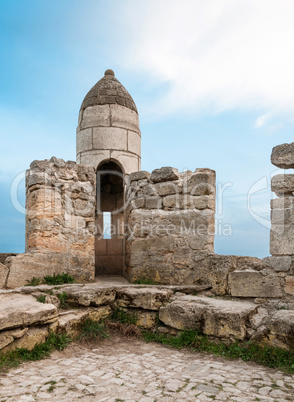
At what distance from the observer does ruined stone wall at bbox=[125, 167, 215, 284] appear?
5.80m

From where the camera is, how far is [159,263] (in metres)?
5.99

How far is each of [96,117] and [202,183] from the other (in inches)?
134

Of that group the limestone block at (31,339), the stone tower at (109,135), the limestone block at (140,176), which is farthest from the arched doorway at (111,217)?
the limestone block at (31,339)

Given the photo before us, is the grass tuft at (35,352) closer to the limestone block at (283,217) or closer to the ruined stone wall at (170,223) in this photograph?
the ruined stone wall at (170,223)

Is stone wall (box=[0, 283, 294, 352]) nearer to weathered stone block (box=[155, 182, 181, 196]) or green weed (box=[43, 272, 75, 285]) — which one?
green weed (box=[43, 272, 75, 285])

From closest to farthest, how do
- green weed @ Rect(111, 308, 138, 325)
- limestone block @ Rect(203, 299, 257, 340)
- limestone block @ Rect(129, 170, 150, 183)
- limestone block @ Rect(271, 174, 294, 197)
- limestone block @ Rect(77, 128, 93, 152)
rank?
1. limestone block @ Rect(203, 299, 257, 340)
2. limestone block @ Rect(271, 174, 294, 197)
3. green weed @ Rect(111, 308, 138, 325)
4. limestone block @ Rect(129, 170, 150, 183)
5. limestone block @ Rect(77, 128, 93, 152)

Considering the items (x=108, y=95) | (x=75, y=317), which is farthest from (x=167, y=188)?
(x=108, y=95)

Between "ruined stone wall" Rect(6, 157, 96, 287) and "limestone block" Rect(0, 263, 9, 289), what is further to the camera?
"ruined stone wall" Rect(6, 157, 96, 287)

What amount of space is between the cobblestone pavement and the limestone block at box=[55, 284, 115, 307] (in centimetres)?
80

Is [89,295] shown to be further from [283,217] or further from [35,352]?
[283,217]

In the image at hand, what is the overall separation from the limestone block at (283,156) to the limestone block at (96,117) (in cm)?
419

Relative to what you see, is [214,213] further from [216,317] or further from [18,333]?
[18,333]

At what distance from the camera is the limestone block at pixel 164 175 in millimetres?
6070

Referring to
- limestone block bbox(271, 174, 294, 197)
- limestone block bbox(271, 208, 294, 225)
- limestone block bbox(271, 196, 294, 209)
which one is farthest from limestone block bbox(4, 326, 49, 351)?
limestone block bbox(271, 174, 294, 197)
